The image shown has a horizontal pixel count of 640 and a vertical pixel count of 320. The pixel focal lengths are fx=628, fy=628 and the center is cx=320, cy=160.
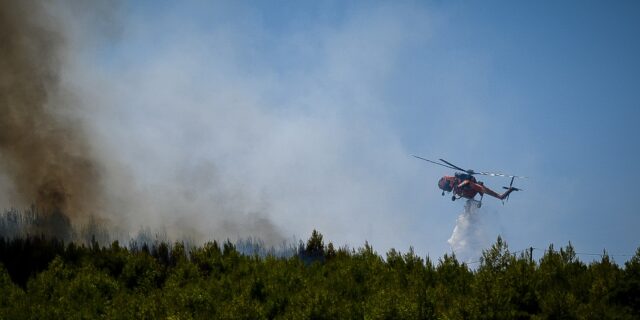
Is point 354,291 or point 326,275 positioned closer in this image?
point 354,291

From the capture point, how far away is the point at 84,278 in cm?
2623

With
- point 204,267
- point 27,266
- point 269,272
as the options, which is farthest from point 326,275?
point 27,266

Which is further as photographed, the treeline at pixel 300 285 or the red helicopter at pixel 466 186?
the red helicopter at pixel 466 186

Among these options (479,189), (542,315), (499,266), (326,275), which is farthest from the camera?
(479,189)

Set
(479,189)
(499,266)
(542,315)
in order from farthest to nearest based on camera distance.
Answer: (479,189), (499,266), (542,315)

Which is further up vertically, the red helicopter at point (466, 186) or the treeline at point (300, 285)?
the red helicopter at point (466, 186)

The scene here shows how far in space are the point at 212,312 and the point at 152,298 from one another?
110 inches

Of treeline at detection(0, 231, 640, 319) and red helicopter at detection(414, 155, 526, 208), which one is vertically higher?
red helicopter at detection(414, 155, 526, 208)

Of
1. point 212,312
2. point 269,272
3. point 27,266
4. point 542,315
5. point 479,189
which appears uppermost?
point 479,189

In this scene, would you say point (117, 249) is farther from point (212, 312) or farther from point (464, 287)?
point (464, 287)

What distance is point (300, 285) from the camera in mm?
24406

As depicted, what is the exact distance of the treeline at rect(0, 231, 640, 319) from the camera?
19.2m

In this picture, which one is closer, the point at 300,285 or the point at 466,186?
the point at 300,285

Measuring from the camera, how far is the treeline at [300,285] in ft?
63.2
